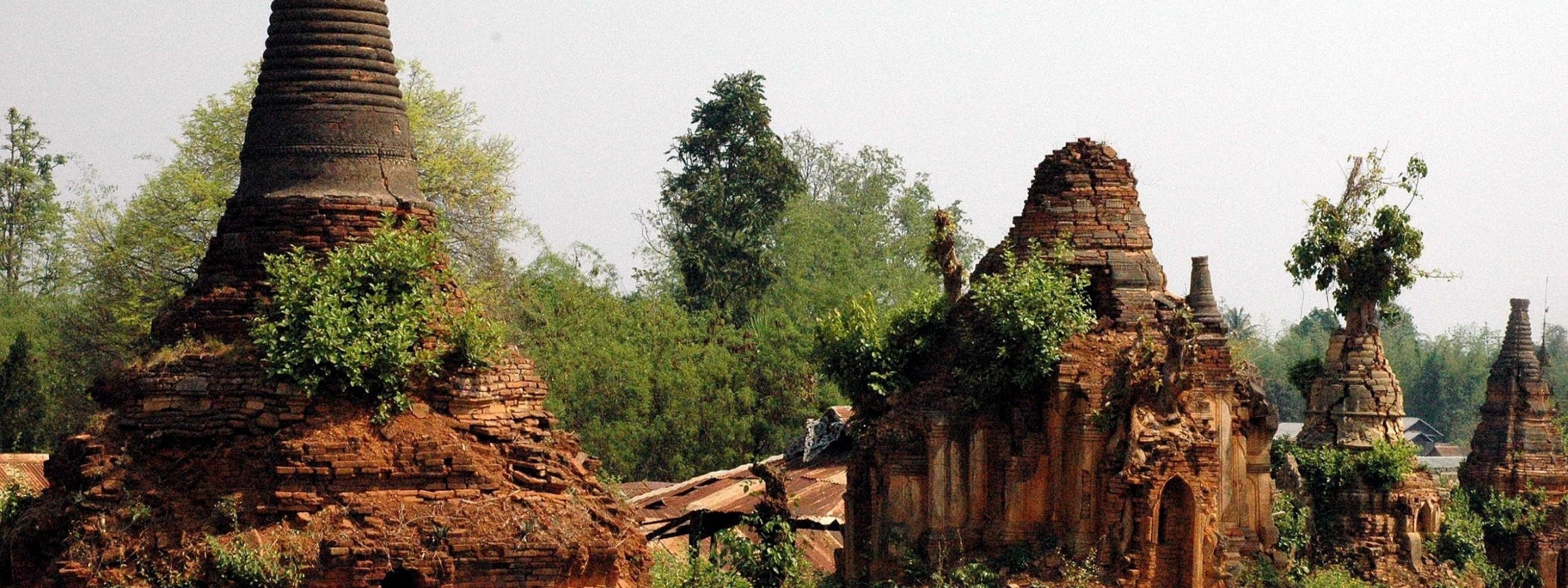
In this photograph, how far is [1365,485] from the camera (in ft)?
108

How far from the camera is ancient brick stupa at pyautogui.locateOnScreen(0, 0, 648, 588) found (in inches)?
632

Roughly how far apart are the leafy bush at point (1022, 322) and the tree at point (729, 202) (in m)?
22.6

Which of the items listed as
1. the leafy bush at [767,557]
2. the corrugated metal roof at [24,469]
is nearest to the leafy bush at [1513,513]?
the leafy bush at [767,557]

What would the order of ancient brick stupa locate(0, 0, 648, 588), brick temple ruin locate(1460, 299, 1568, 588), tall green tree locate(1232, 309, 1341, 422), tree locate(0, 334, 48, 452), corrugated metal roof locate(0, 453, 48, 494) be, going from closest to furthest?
ancient brick stupa locate(0, 0, 648, 588) → corrugated metal roof locate(0, 453, 48, 494) → brick temple ruin locate(1460, 299, 1568, 588) → tree locate(0, 334, 48, 452) → tall green tree locate(1232, 309, 1341, 422)

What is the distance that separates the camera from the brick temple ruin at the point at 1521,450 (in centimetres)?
3641

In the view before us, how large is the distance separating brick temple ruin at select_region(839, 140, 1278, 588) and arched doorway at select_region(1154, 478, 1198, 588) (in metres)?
0.02

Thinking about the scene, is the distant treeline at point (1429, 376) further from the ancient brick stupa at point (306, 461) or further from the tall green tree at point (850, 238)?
the ancient brick stupa at point (306, 461)

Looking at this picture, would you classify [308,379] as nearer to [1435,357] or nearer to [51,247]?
[51,247]

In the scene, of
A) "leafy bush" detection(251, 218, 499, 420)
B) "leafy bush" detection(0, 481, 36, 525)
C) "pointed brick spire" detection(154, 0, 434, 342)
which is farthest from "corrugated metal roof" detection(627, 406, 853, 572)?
"leafy bush" detection(251, 218, 499, 420)

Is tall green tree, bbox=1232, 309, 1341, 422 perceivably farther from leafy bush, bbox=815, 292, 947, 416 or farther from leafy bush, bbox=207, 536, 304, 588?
leafy bush, bbox=207, 536, 304, 588

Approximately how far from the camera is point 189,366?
1661cm

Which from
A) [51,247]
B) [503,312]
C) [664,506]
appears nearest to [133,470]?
[664,506]

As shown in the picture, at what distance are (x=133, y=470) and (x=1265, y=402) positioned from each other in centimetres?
1368

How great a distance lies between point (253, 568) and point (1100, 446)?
11.3 meters
